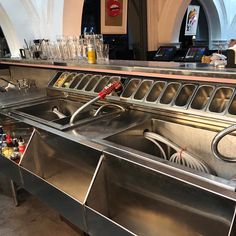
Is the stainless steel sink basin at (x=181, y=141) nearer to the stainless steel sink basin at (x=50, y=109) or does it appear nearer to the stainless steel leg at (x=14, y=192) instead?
the stainless steel sink basin at (x=50, y=109)

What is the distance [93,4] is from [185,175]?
4.84 metres

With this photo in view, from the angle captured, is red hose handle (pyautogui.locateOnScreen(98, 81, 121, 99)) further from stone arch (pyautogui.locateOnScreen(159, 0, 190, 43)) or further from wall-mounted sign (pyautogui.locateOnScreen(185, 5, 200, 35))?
wall-mounted sign (pyautogui.locateOnScreen(185, 5, 200, 35))

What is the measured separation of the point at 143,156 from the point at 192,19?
672 centimetres

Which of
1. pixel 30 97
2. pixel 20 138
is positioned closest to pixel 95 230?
pixel 20 138

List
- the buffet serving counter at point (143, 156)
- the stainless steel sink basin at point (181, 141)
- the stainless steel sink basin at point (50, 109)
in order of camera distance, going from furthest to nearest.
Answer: the stainless steel sink basin at point (50, 109) < the stainless steel sink basin at point (181, 141) < the buffet serving counter at point (143, 156)

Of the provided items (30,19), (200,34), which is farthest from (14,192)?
(200,34)

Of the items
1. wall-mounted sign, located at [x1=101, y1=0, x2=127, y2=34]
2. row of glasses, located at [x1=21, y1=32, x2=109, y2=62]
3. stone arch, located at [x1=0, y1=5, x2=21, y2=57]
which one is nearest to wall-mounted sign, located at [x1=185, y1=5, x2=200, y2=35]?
wall-mounted sign, located at [x1=101, y1=0, x2=127, y2=34]

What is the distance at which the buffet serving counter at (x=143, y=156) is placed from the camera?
1.01 meters

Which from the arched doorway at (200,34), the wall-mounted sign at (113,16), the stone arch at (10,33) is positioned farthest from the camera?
the arched doorway at (200,34)

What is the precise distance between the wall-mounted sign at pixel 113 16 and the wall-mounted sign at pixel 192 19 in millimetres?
2760

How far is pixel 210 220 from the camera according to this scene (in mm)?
942

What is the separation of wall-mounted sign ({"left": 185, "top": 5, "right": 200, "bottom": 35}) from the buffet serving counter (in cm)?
570

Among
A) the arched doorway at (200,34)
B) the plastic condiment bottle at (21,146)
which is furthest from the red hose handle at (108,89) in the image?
the arched doorway at (200,34)

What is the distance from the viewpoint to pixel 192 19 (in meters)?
6.98
